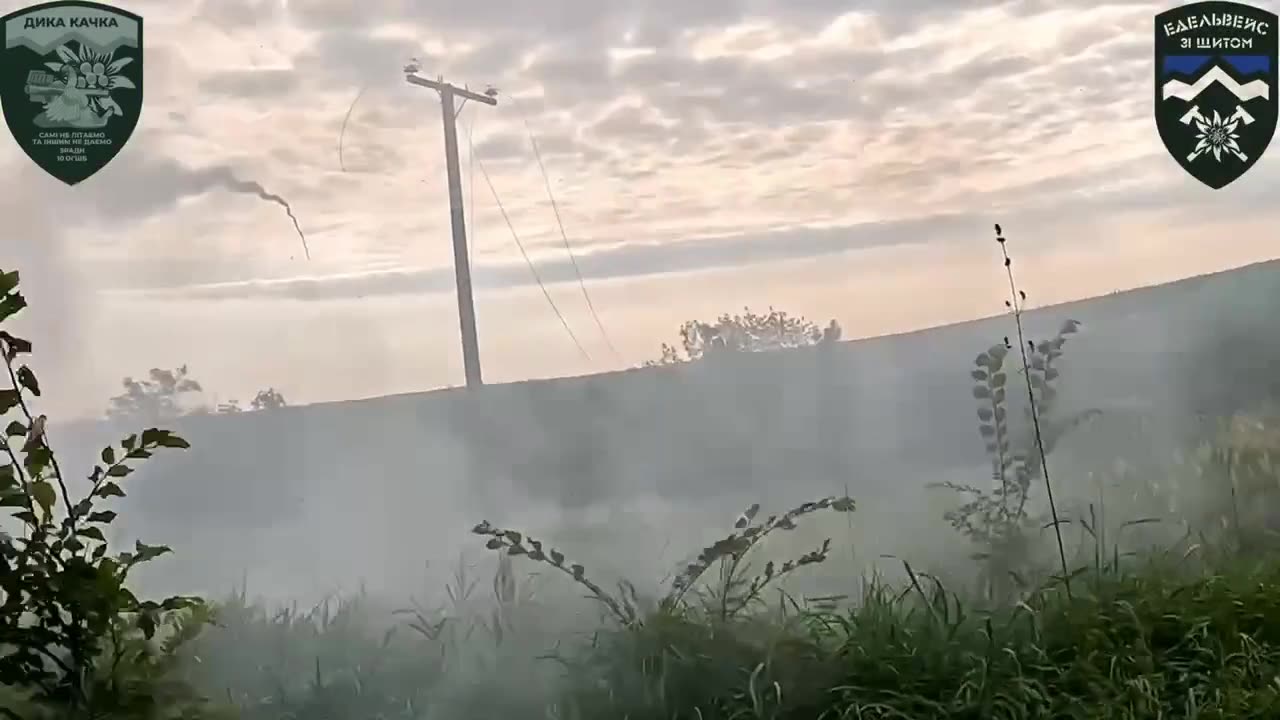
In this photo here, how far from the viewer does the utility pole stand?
2.43m

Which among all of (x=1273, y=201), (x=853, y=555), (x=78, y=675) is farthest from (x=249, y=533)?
(x=1273, y=201)

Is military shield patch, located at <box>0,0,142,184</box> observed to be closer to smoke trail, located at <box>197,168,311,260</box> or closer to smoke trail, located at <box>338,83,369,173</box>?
smoke trail, located at <box>197,168,311,260</box>

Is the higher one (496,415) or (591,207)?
(591,207)

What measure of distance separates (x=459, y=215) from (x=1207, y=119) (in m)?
1.90

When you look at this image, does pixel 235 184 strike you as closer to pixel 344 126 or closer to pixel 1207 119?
pixel 344 126

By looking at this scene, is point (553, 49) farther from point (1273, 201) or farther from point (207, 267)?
point (1273, 201)

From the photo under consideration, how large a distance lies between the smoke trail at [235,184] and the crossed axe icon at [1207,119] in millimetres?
2211

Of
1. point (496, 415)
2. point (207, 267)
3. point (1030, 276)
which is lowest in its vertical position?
point (496, 415)

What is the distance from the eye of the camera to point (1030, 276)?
2.67m

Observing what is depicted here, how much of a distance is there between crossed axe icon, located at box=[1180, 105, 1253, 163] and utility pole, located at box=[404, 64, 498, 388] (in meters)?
1.75

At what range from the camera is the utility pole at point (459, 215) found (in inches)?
95.7

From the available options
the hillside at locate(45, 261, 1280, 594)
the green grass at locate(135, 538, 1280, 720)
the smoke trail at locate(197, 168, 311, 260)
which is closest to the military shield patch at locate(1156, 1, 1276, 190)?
the hillside at locate(45, 261, 1280, 594)

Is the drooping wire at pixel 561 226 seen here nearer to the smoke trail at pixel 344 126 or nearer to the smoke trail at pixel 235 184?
the smoke trail at pixel 344 126

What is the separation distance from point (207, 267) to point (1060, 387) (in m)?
2.09
